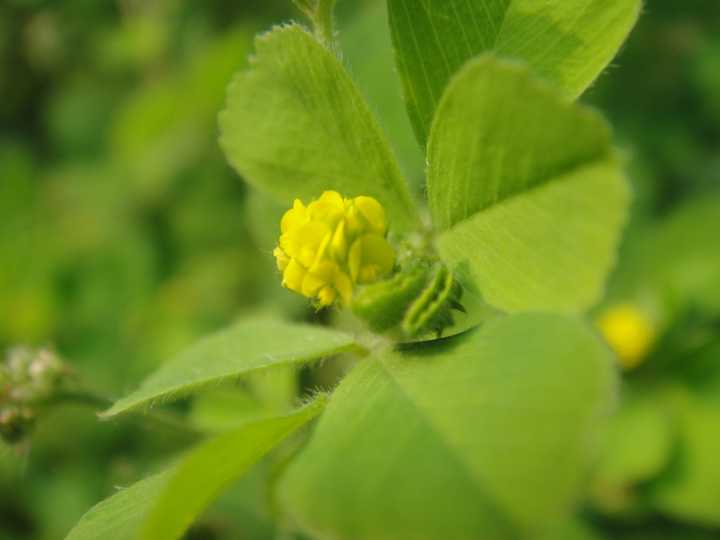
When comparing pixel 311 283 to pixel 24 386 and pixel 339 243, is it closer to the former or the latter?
pixel 339 243

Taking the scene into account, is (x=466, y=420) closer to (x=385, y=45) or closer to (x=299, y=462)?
(x=299, y=462)

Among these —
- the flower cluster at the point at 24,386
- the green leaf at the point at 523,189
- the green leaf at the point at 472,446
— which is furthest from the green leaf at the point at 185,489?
the flower cluster at the point at 24,386

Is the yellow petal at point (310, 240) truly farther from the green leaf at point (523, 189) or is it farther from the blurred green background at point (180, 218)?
the blurred green background at point (180, 218)

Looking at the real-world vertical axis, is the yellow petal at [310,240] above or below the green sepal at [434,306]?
above

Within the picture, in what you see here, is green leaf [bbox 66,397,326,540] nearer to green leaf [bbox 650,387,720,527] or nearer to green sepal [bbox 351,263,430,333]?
green sepal [bbox 351,263,430,333]

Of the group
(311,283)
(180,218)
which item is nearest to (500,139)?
(311,283)

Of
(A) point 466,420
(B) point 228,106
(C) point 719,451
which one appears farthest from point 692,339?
(A) point 466,420
